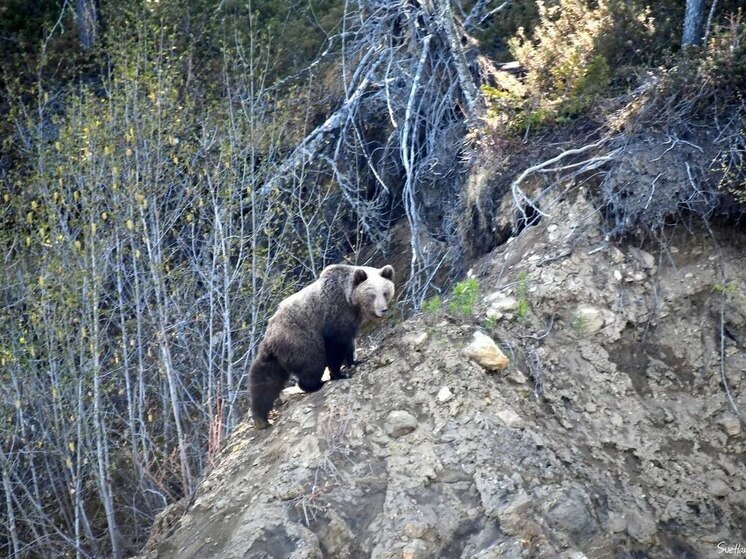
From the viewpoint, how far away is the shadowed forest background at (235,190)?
1156 cm

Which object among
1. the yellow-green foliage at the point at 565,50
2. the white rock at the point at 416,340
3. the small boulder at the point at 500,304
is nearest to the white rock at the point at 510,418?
the white rock at the point at 416,340

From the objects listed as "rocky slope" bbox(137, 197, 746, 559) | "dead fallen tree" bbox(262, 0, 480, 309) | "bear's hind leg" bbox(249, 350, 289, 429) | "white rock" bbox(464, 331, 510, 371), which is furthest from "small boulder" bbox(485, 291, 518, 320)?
"dead fallen tree" bbox(262, 0, 480, 309)

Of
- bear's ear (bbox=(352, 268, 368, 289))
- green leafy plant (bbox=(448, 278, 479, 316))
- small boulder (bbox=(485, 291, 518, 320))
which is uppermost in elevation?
bear's ear (bbox=(352, 268, 368, 289))

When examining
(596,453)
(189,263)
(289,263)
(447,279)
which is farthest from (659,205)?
(189,263)

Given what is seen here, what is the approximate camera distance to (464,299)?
9.38m

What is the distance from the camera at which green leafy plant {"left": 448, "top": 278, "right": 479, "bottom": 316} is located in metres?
9.24

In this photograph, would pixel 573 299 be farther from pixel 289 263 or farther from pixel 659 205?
pixel 289 263

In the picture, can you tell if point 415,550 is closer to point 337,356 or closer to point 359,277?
point 337,356

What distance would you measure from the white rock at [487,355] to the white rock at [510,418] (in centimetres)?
48

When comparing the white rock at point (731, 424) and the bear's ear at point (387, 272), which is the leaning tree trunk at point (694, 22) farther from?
the white rock at point (731, 424)

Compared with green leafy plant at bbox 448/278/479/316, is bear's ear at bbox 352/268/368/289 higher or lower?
higher

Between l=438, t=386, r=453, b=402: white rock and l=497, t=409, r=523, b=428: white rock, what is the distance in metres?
0.43

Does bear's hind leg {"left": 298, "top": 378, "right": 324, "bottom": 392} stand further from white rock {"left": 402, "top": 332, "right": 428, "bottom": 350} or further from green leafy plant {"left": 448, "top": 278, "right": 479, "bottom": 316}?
green leafy plant {"left": 448, "top": 278, "right": 479, "bottom": 316}

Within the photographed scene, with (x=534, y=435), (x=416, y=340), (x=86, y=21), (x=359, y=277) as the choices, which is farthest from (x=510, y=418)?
(x=86, y=21)
